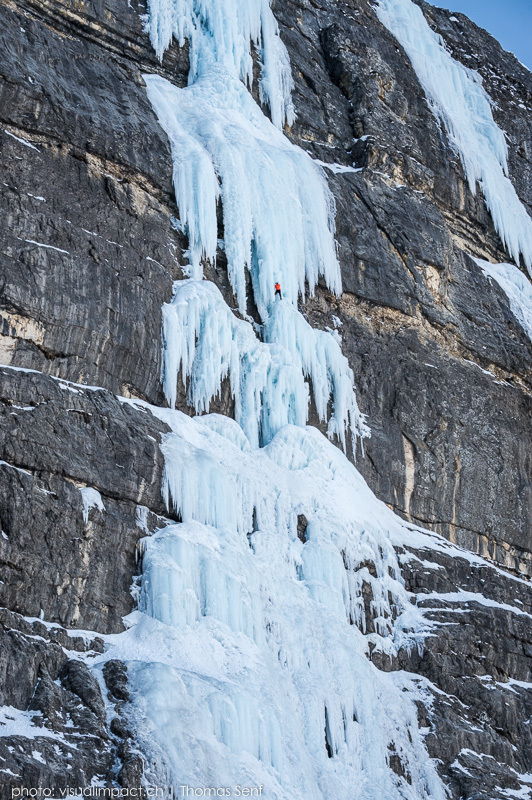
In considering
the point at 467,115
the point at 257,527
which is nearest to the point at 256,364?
the point at 257,527

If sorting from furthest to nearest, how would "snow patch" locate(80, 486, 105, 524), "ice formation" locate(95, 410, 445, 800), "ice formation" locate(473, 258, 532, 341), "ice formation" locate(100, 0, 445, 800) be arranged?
1. "ice formation" locate(473, 258, 532, 341)
2. "snow patch" locate(80, 486, 105, 524)
3. "ice formation" locate(100, 0, 445, 800)
4. "ice formation" locate(95, 410, 445, 800)

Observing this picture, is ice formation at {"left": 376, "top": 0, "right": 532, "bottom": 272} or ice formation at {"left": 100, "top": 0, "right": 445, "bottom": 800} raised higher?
ice formation at {"left": 376, "top": 0, "right": 532, "bottom": 272}

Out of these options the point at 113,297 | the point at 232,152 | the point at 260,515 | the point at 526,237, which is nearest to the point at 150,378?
the point at 113,297

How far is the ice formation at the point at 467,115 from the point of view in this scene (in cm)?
3684

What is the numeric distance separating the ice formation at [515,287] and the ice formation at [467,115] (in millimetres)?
986

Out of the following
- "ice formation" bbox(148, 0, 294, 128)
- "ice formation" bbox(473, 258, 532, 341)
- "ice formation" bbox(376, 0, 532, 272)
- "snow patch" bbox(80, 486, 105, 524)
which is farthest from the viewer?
"ice formation" bbox(376, 0, 532, 272)

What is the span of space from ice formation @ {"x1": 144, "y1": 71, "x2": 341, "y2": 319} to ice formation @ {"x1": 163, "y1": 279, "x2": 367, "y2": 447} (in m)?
0.83

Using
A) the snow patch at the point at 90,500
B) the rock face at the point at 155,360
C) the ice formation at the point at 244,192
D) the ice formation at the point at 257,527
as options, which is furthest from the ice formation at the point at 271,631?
the ice formation at the point at 244,192

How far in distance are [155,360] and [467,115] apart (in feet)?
64.2

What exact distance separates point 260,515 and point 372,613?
322 cm

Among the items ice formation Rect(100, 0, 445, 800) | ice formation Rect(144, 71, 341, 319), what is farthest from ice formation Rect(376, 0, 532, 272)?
ice formation Rect(144, 71, 341, 319)

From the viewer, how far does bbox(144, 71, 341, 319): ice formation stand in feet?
90.3

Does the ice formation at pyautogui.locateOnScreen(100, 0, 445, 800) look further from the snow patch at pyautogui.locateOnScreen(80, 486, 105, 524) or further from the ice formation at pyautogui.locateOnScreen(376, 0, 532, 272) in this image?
the ice formation at pyautogui.locateOnScreen(376, 0, 532, 272)

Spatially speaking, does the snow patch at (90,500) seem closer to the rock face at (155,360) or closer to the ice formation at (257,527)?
the rock face at (155,360)
